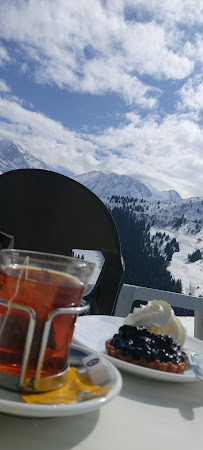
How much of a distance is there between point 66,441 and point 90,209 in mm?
1530

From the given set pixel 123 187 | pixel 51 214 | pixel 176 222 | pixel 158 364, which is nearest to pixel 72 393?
pixel 158 364

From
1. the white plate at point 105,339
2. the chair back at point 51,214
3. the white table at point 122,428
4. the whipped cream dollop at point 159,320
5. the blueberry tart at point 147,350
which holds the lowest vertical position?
the white table at point 122,428

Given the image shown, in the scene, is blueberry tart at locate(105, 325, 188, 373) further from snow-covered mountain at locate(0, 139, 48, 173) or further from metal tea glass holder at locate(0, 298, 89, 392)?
snow-covered mountain at locate(0, 139, 48, 173)

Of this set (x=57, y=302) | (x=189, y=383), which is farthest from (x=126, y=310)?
(x=57, y=302)

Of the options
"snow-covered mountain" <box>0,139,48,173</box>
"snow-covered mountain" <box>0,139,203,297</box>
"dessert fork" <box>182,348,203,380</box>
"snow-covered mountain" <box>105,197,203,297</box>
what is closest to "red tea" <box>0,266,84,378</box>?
"dessert fork" <box>182,348,203,380</box>

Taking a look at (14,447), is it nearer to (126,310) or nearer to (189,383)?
(189,383)

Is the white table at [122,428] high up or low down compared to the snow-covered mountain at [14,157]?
down

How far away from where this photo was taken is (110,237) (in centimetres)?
193

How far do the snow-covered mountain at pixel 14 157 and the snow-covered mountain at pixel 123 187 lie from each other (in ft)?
58.2

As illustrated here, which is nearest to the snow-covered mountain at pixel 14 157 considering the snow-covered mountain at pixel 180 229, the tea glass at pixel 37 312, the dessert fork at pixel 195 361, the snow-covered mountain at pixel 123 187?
the snow-covered mountain at pixel 123 187

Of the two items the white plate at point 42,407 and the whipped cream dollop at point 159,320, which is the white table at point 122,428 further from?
the whipped cream dollop at point 159,320

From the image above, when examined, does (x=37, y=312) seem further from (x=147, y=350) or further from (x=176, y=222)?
(x=176, y=222)

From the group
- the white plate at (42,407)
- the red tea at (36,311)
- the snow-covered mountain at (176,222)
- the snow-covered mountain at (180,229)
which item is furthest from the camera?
the snow-covered mountain at (176,222)

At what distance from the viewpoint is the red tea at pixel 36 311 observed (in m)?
0.57
